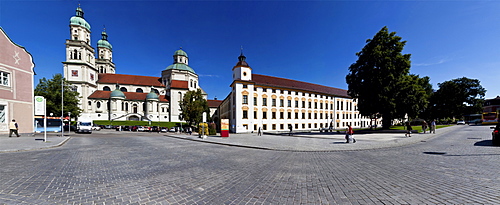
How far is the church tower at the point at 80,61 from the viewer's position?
60.2m

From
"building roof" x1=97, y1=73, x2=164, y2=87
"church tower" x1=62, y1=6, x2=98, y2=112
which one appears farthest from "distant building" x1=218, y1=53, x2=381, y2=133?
"church tower" x1=62, y1=6, x2=98, y2=112

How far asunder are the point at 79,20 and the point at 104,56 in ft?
59.2

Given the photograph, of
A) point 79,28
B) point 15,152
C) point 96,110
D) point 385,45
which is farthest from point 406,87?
point 79,28

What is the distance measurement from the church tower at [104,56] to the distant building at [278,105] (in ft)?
224

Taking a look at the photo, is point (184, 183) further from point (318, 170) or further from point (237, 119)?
point (237, 119)

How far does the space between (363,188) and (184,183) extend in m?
4.52

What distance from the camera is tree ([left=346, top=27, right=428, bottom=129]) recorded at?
78.0 feet

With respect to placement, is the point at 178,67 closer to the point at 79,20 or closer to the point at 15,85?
the point at 79,20

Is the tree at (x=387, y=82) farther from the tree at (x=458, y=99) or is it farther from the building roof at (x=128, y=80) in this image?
the building roof at (x=128, y=80)

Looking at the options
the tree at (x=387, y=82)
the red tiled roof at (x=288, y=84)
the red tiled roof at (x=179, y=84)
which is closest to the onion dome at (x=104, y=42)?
the red tiled roof at (x=179, y=84)

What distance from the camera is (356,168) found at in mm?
6312

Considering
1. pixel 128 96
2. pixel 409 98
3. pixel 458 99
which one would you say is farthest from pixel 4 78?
pixel 458 99

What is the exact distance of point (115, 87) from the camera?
68438 mm

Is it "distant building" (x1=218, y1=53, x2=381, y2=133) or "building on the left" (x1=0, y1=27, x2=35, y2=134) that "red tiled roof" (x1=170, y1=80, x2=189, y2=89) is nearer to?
"distant building" (x1=218, y1=53, x2=381, y2=133)
